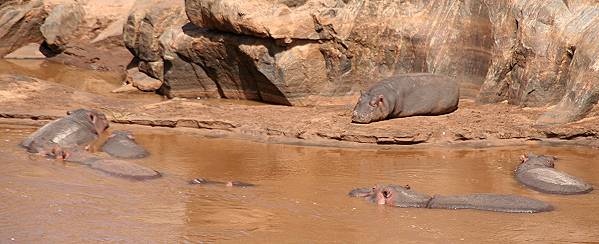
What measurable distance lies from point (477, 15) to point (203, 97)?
14.0ft

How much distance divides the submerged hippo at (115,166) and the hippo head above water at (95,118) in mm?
1712

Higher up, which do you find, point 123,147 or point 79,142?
point 123,147

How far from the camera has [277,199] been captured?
9695mm

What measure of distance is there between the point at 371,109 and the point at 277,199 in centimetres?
352

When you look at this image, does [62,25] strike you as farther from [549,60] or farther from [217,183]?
[217,183]

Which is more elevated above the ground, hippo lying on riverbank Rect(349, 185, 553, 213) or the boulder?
hippo lying on riverbank Rect(349, 185, 553, 213)

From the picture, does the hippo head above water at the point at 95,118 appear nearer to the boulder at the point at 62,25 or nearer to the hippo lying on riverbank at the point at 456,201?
the hippo lying on riverbank at the point at 456,201

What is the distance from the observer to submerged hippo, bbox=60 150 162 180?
34.3 feet

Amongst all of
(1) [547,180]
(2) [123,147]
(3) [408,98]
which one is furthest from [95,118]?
(1) [547,180]

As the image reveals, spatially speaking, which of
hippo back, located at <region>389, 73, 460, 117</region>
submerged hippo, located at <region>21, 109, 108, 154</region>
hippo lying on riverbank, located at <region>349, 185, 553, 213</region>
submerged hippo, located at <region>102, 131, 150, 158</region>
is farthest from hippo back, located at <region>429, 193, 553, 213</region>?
submerged hippo, located at <region>21, 109, 108, 154</region>

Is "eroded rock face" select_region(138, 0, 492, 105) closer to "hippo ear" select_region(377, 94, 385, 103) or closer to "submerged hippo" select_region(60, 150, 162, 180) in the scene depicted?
"hippo ear" select_region(377, 94, 385, 103)

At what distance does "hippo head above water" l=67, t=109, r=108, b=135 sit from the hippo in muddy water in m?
3.05

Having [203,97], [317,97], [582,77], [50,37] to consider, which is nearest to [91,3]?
[50,37]

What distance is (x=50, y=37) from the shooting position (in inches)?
803
